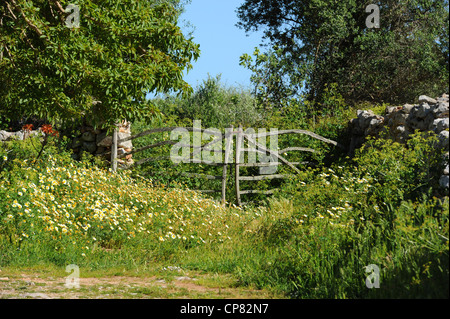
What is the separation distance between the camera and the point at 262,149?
40.1 feet

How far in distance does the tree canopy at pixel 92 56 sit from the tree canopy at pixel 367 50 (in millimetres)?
10841

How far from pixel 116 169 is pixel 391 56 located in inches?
447

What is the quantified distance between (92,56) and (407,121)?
601 centimetres

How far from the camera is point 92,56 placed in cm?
741

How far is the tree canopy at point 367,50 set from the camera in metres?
17.5

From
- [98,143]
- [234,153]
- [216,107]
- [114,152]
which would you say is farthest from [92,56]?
[216,107]

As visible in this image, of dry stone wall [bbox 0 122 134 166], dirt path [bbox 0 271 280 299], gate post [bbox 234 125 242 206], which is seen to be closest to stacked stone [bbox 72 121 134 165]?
dry stone wall [bbox 0 122 134 166]

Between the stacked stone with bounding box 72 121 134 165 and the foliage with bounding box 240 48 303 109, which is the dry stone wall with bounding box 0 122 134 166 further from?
the foliage with bounding box 240 48 303 109

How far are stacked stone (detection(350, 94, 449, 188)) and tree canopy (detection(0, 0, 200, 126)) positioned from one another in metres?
4.13

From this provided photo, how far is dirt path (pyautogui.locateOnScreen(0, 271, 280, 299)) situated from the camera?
4.99 meters
